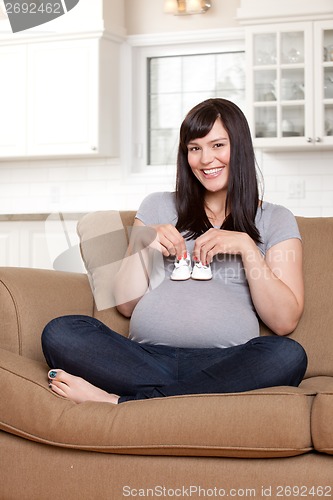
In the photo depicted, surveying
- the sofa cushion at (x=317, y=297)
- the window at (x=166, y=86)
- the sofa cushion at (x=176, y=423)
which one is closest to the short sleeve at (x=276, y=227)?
the sofa cushion at (x=317, y=297)

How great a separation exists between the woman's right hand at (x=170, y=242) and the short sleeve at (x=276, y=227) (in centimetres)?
27

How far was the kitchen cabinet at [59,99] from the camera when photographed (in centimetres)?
545

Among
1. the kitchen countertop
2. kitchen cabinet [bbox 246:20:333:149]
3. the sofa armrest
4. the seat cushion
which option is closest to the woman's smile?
the sofa armrest

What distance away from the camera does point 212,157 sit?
2484 mm

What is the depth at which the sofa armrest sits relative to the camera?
89.7 inches

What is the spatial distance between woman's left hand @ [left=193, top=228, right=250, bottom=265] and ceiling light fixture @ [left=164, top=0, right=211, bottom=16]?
143 inches

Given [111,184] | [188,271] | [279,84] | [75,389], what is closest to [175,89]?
[111,184]

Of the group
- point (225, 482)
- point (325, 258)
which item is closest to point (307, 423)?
point (225, 482)

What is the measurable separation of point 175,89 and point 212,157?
11.3 feet

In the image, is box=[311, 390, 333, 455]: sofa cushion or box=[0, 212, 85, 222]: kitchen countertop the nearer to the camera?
box=[311, 390, 333, 455]: sofa cushion

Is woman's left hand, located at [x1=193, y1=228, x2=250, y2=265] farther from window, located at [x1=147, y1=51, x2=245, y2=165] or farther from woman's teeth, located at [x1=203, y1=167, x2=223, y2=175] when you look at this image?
window, located at [x1=147, y1=51, x2=245, y2=165]

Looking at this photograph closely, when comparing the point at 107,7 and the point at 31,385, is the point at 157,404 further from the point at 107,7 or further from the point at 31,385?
the point at 107,7

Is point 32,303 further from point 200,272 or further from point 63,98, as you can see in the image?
point 63,98

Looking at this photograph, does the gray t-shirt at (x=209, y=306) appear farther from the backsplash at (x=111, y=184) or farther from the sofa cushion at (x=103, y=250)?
the backsplash at (x=111, y=184)
